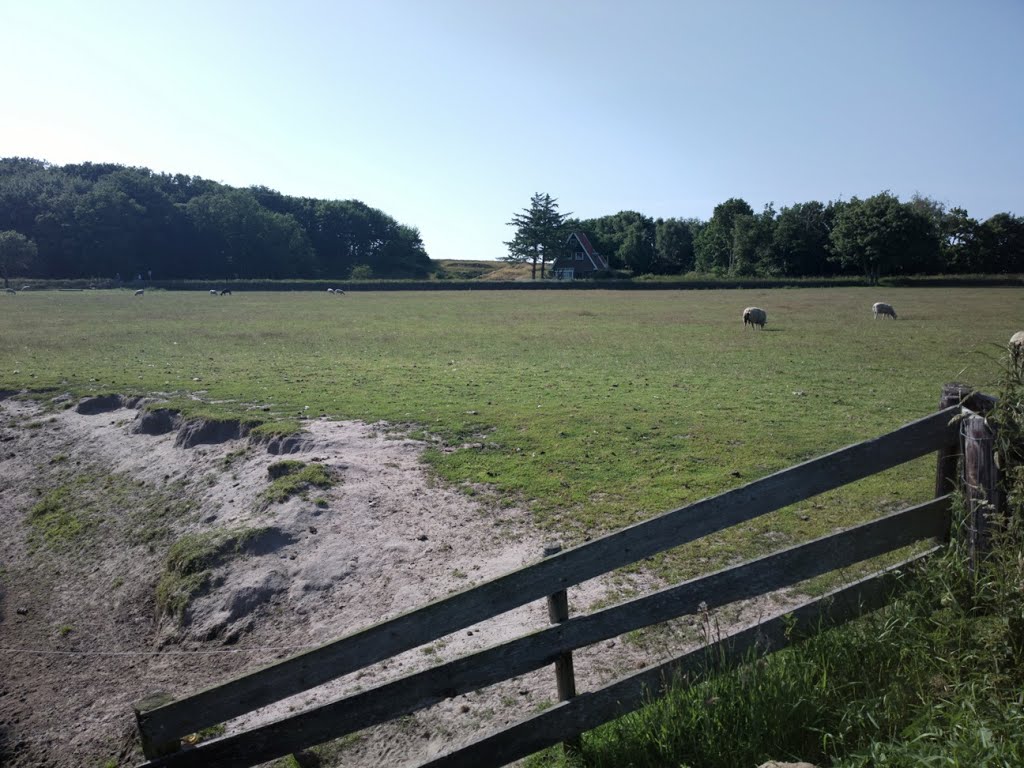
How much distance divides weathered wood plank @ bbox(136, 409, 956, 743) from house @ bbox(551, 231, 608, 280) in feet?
385

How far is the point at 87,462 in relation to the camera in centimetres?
1338

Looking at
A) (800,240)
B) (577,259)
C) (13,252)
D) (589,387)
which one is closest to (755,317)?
(589,387)

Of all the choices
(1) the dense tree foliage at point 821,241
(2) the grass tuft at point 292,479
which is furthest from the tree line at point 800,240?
(2) the grass tuft at point 292,479

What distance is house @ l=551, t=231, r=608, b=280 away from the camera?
121188mm

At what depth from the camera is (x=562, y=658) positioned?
432cm

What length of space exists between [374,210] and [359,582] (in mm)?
152804

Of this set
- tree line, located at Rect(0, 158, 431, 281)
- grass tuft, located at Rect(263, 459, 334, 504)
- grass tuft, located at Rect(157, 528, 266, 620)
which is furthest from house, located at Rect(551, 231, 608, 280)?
grass tuft, located at Rect(157, 528, 266, 620)

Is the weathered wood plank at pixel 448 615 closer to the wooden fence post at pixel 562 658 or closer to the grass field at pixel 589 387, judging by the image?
the wooden fence post at pixel 562 658

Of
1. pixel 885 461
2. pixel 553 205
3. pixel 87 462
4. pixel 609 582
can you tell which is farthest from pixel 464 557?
pixel 553 205

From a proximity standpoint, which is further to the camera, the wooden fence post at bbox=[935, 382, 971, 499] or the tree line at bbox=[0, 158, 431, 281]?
the tree line at bbox=[0, 158, 431, 281]

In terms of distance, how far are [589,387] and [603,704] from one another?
42.0ft

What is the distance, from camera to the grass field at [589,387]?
9.42 m

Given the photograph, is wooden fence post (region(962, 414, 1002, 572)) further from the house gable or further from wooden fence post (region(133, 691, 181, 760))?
the house gable

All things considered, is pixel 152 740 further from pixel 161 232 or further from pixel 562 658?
pixel 161 232
